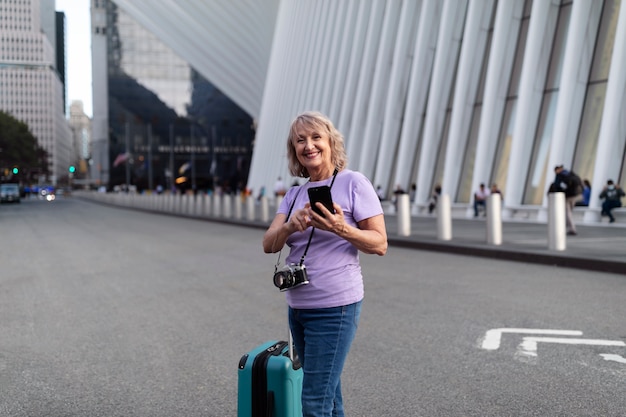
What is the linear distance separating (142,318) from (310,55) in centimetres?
4022

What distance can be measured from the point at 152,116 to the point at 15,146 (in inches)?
799

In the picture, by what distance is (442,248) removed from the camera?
14.2 meters

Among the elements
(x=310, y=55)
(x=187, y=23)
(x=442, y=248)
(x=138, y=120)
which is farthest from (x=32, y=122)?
(x=442, y=248)

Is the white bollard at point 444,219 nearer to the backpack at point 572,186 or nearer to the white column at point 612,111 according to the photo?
the backpack at point 572,186

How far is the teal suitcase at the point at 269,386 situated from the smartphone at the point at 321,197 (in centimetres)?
72

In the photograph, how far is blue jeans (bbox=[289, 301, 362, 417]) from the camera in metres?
2.64

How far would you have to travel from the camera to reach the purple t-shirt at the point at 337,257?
2629 millimetres

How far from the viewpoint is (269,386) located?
9.16 feet

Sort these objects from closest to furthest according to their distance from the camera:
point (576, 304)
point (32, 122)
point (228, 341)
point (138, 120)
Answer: point (228, 341)
point (576, 304)
point (138, 120)
point (32, 122)

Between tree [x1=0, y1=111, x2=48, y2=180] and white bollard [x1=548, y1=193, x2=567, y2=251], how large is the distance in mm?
80513

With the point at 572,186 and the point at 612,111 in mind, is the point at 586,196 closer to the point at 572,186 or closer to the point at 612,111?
the point at 612,111

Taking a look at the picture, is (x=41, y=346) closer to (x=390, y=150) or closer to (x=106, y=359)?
(x=106, y=359)

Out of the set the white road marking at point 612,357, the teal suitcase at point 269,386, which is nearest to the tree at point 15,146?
the white road marking at point 612,357

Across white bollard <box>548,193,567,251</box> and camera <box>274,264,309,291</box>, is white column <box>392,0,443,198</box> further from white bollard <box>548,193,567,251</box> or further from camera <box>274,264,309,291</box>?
camera <box>274,264,309,291</box>
